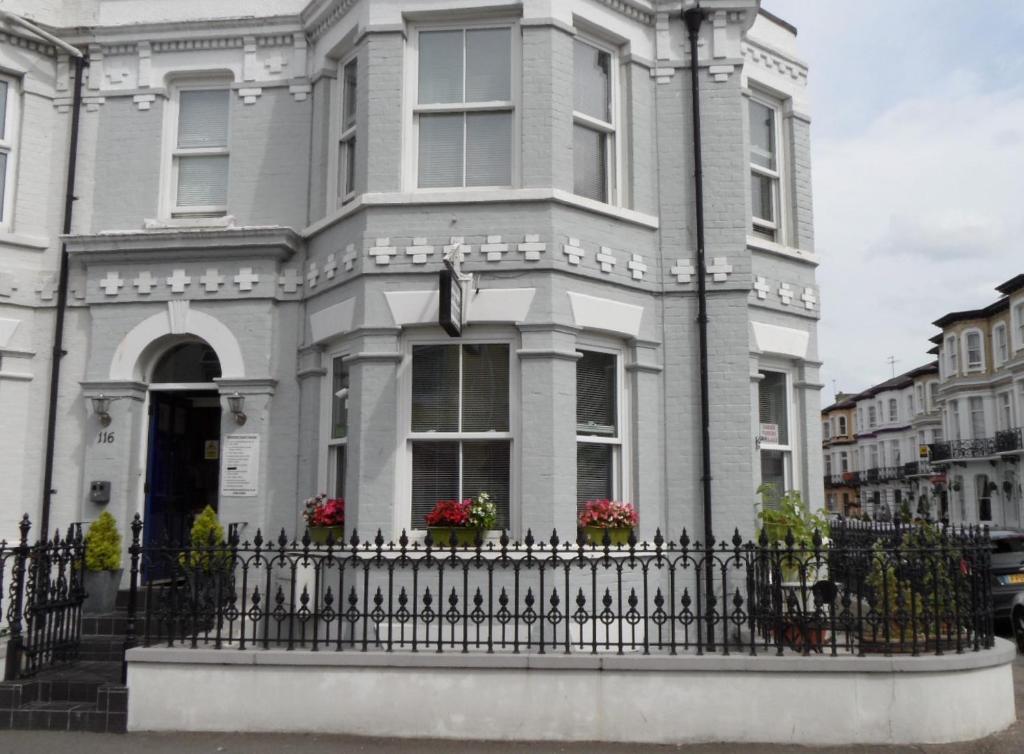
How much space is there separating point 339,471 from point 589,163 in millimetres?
4512

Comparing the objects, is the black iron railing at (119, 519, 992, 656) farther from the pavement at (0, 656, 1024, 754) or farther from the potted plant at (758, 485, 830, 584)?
the potted plant at (758, 485, 830, 584)

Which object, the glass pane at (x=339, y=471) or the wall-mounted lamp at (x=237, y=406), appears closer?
the glass pane at (x=339, y=471)

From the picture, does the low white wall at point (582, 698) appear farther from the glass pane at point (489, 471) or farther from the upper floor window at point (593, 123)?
the upper floor window at point (593, 123)

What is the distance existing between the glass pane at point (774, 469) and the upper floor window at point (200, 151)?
7.42m

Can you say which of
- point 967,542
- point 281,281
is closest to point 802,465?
point 967,542

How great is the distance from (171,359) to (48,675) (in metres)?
4.26

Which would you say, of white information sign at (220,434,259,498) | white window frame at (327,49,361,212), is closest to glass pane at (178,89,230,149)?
white window frame at (327,49,361,212)

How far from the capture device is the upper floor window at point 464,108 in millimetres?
9469

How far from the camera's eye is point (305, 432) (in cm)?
1005

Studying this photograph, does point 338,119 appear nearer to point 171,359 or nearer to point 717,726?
point 171,359

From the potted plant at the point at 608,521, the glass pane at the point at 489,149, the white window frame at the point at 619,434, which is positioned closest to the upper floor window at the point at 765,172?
the white window frame at the point at 619,434

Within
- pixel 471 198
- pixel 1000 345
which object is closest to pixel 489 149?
pixel 471 198

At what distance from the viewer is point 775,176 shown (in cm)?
1145

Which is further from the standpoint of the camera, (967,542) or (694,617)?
(967,542)
